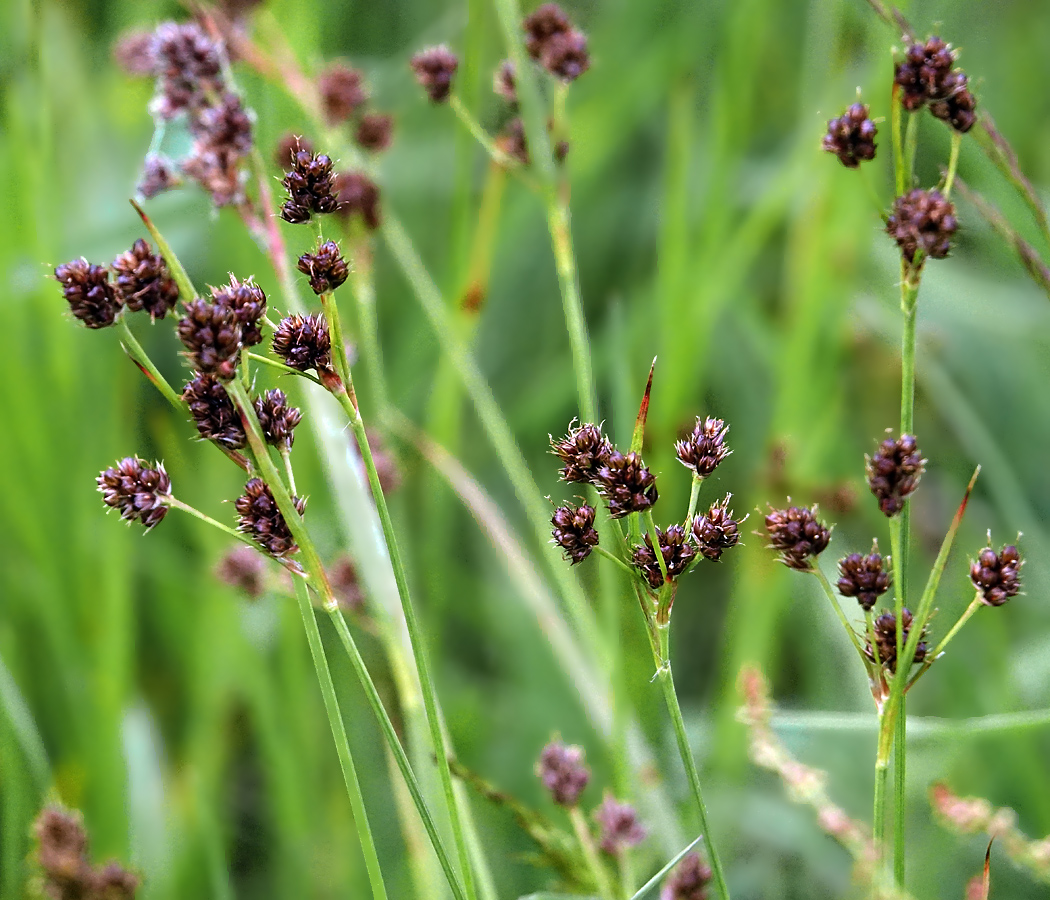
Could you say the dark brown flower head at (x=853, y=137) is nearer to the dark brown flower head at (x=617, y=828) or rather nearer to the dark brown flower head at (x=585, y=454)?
the dark brown flower head at (x=585, y=454)

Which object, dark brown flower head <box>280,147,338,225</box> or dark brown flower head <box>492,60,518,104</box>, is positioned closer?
dark brown flower head <box>280,147,338,225</box>

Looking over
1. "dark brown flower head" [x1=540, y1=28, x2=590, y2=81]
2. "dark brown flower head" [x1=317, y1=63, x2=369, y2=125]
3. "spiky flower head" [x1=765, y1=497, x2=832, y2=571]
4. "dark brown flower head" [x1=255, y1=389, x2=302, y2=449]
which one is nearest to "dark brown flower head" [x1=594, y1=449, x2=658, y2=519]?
"spiky flower head" [x1=765, y1=497, x2=832, y2=571]

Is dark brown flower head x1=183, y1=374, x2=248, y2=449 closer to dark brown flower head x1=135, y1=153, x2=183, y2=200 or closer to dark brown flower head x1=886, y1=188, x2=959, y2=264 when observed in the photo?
dark brown flower head x1=886, y1=188, x2=959, y2=264

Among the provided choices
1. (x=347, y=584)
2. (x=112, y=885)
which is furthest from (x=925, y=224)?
(x=112, y=885)

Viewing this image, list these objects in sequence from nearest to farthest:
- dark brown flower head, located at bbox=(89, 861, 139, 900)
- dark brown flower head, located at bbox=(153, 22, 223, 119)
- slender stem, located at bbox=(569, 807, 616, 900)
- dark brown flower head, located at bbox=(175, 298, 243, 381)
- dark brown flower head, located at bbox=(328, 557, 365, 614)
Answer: dark brown flower head, located at bbox=(175, 298, 243, 381) < slender stem, located at bbox=(569, 807, 616, 900) < dark brown flower head, located at bbox=(89, 861, 139, 900) < dark brown flower head, located at bbox=(153, 22, 223, 119) < dark brown flower head, located at bbox=(328, 557, 365, 614)

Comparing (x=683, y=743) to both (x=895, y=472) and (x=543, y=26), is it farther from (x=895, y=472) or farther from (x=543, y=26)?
(x=543, y=26)

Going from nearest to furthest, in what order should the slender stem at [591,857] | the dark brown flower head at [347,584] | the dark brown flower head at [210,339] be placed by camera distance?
the dark brown flower head at [210,339], the slender stem at [591,857], the dark brown flower head at [347,584]

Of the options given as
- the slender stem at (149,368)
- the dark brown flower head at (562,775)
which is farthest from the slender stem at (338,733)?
the dark brown flower head at (562,775)
